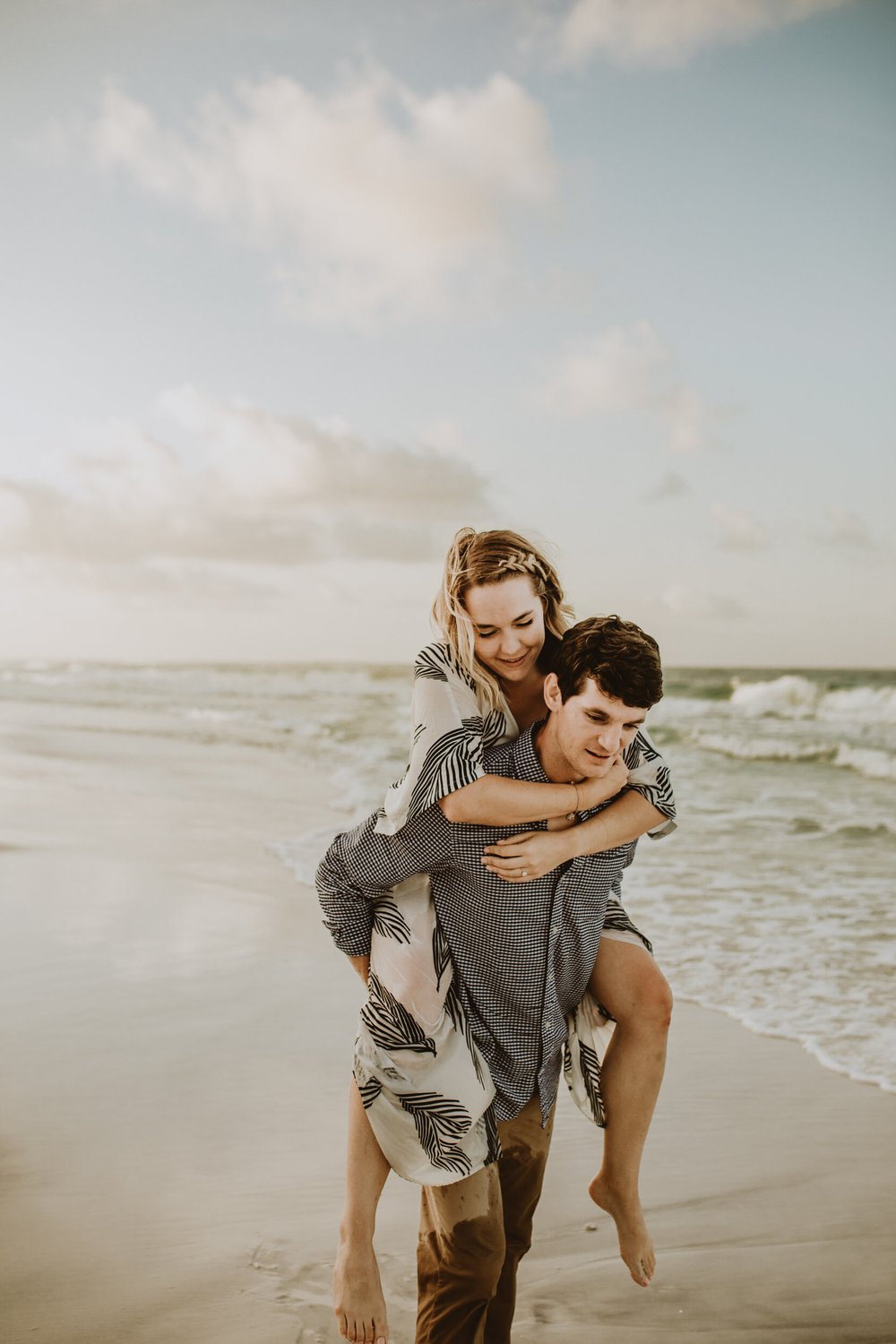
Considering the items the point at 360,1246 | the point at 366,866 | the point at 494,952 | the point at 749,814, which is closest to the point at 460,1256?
the point at 360,1246

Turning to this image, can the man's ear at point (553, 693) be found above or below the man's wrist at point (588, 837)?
above

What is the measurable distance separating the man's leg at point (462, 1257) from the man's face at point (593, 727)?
981 millimetres

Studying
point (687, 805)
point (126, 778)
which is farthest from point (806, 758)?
point (126, 778)

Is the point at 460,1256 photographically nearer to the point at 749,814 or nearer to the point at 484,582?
the point at 484,582

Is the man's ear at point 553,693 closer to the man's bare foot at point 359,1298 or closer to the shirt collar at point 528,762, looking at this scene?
the shirt collar at point 528,762

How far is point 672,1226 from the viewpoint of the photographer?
3.45 metres

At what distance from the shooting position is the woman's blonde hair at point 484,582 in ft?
8.84

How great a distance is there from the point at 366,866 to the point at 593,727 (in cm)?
66

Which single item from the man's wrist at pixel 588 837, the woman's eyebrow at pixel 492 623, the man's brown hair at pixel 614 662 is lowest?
the man's wrist at pixel 588 837

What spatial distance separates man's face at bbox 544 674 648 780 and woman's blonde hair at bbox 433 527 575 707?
27 centimetres

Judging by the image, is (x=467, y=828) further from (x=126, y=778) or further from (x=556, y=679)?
(x=126, y=778)

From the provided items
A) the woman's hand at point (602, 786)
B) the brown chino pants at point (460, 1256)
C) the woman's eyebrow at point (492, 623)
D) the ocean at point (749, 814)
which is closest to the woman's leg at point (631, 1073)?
the brown chino pants at point (460, 1256)

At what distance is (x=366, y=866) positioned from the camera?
2.52 m

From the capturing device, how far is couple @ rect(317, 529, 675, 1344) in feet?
7.77
